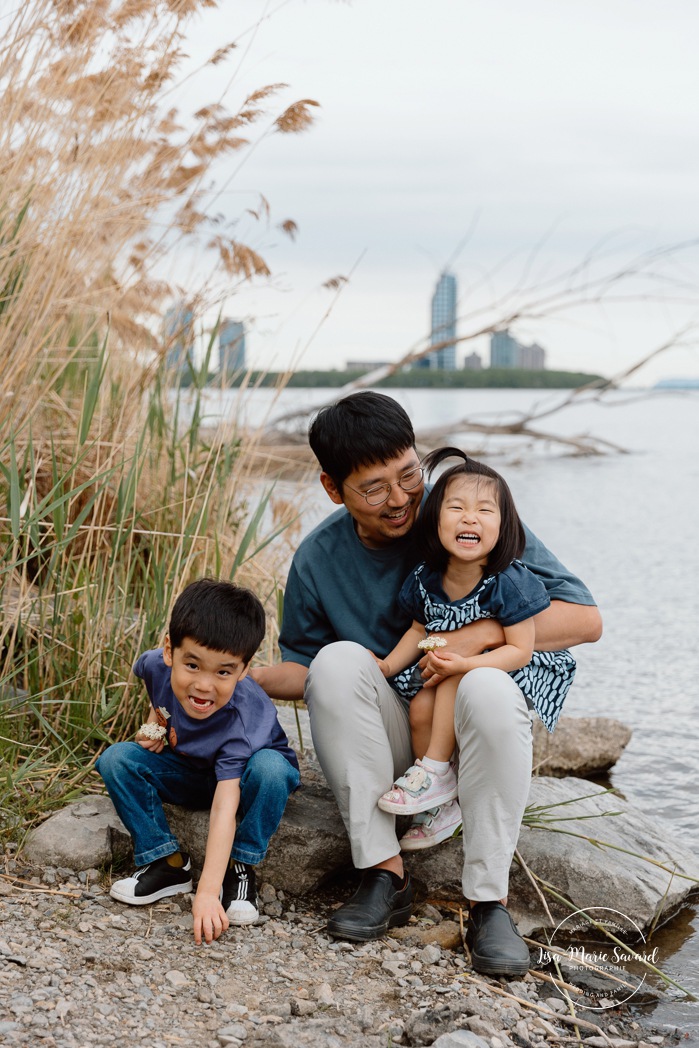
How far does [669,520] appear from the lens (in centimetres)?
1050

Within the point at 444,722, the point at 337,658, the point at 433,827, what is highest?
the point at 337,658

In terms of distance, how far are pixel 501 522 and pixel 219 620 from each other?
24.8 inches

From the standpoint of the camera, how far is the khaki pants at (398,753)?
7.39ft

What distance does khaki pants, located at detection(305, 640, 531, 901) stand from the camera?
7.39ft

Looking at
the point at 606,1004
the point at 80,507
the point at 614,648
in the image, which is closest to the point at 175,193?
the point at 80,507

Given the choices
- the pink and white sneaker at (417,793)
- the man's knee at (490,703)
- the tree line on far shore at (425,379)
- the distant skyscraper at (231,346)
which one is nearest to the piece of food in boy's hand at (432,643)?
the man's knee at (490,703)

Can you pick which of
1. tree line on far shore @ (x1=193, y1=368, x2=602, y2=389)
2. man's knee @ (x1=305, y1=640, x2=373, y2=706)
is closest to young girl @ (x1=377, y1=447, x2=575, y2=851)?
man's knee @ (x1=305, y1=640, x2=373, y2=706)

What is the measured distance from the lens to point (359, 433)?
240cm

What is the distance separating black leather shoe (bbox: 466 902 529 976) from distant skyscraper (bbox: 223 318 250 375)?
193cm

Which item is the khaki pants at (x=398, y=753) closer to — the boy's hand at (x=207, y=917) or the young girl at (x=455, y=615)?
the young girl at (x=455, y=615)

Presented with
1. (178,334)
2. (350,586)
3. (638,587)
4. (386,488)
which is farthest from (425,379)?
(386,488)

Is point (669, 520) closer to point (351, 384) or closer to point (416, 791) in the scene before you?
point (351, 384)

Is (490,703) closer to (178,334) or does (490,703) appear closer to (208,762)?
(208,762)

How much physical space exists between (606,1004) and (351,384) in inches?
235
